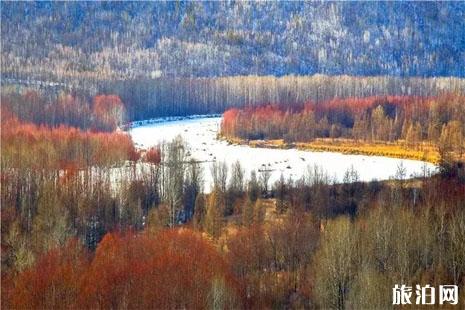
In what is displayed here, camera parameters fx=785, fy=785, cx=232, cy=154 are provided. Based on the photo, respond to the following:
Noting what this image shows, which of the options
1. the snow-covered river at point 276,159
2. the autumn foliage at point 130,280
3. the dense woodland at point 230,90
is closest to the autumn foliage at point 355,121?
the snow-covered river at point 276,159

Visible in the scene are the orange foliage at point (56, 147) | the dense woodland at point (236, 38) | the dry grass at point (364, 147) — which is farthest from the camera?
the dense woodland at point (236, 38)

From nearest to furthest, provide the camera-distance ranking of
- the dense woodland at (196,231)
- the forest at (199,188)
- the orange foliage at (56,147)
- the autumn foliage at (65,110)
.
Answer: the dense woodland at (196,231)
the forest at (199,188)
the orange foliage at (56,147)
the autumn foliage at (65,110)

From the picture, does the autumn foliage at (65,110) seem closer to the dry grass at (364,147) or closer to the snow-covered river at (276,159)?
the snow-covered river at (276,159)

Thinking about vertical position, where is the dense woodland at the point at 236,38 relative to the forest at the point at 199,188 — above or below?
above

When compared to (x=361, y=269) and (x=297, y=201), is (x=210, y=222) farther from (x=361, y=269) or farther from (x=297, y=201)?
(x=361, y=269)

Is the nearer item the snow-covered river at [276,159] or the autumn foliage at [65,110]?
the snow-covered river at [276,159]

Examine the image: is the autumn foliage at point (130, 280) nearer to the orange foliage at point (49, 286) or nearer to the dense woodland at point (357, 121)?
the orange foliage at point (49, 286)

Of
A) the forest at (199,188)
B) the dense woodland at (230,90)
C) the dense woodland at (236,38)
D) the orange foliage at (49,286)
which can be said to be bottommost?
the orange foliage at (49,286)

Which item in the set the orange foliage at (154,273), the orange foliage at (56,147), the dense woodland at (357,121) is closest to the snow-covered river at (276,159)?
the dense woodland at (357,121)

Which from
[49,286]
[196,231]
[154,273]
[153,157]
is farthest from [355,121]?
[49,286]

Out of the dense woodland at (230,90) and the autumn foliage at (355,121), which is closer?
the autumn foliage at (355,121)
